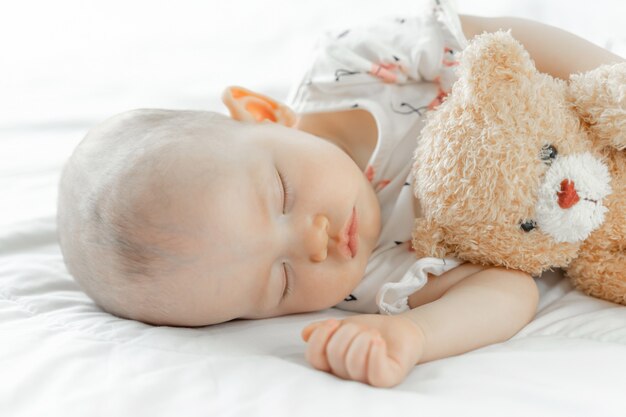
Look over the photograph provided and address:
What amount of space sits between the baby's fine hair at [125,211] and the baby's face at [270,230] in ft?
0.10

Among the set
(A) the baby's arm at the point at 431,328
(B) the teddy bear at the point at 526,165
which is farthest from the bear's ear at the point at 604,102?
(A) the baby's arm at the point at 431,328

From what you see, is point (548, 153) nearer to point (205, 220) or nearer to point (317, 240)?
point (317, 240)

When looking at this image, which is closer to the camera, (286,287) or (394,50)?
(286,287)

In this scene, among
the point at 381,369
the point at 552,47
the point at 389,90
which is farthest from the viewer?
the point at 389,90

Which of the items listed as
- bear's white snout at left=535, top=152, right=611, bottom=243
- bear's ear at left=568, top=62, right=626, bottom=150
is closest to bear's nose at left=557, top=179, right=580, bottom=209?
bear's white snout at left=535, top=152, right=611, bottom=243

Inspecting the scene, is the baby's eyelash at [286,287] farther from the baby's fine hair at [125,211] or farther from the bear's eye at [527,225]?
the bear's eye at [527,225]

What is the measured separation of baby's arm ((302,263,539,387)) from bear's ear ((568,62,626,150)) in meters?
0.22

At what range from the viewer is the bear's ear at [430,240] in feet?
3.48

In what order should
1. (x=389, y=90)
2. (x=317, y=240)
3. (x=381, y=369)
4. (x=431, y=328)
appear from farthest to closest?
(x=389, y=90)
(x=317, y=240)
(x=431, y=328)
(x=381, y=369)

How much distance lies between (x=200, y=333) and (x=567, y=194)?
0.51 m

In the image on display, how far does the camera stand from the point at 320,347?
0.87 m

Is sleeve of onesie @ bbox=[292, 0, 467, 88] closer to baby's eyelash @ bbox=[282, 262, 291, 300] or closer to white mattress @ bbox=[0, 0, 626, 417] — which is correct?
white mattress @ bbox=[0, 0, 626, 417]

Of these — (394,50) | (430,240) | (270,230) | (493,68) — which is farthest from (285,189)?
(394,50)

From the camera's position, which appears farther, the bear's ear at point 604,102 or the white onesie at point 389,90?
the white onesie at point 389,90
